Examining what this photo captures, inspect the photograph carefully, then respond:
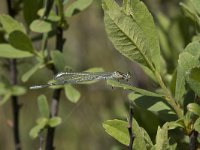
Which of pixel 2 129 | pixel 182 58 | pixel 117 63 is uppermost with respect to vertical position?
A: pixel 182 58

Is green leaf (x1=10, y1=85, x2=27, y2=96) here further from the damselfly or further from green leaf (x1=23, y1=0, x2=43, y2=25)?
the damselfly

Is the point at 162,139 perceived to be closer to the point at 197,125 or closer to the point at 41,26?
the point at 197,125

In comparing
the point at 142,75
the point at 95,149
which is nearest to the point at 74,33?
the point at 95,149

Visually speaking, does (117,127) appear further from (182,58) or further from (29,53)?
(29,53)

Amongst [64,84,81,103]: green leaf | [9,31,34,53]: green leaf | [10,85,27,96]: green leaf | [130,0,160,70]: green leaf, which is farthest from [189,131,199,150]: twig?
[10,85,27,96]: green leaf

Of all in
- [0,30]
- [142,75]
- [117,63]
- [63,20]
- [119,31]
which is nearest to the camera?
[119,31]
